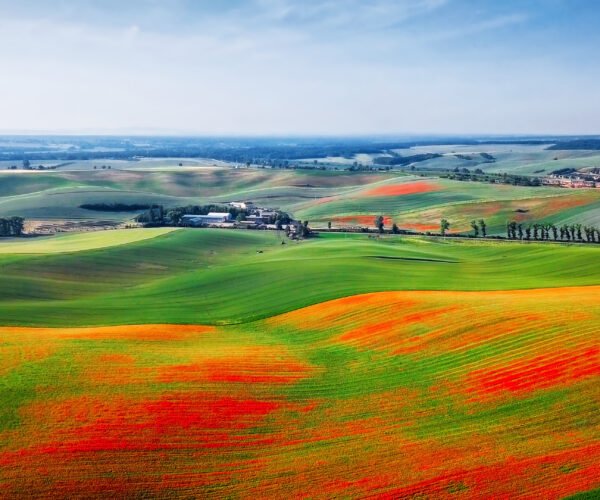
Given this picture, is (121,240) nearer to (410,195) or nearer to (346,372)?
(346,372)

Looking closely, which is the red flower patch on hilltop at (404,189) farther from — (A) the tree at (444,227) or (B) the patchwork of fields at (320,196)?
(A) the tree at (444,227)

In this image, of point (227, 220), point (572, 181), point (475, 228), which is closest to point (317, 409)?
point (475, 228)

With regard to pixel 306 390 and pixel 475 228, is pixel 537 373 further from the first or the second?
pixel 475 228

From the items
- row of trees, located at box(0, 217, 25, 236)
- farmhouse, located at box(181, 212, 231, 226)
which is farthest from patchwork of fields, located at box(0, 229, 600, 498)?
farmhouse, located at box(181, 212, 231, 226)

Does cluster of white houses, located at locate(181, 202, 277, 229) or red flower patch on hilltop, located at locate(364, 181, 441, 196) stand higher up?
red flower patch on hilltop, located at locate(364, 181, 441, 196)

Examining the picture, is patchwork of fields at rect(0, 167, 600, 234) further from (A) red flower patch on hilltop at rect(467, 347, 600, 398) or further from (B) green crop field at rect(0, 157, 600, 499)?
(A) red flower patch on hilltop at rect(467, 347, 600, 398)
